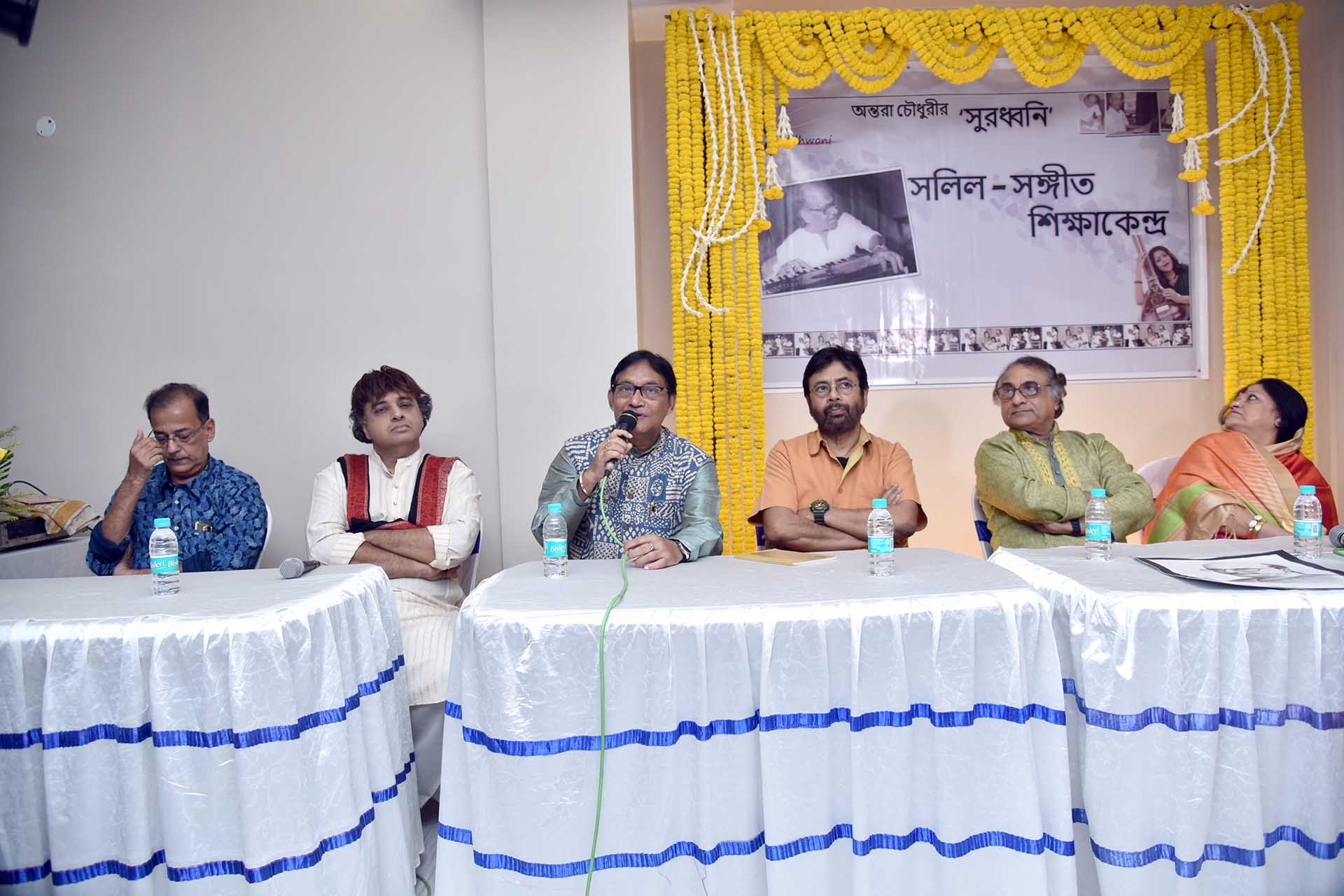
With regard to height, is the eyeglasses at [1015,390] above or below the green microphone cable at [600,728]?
above

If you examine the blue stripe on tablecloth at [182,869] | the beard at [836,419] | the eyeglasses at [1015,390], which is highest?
the eyeglasses at [1015,390]

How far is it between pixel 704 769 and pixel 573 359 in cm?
210

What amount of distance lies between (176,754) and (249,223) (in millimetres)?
2684

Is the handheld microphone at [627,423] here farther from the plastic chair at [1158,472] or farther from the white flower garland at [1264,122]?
the white flower garland at [1264,122]

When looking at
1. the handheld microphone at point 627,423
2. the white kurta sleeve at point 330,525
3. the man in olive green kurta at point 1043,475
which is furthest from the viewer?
the man in olive green kurta at point 1043,475

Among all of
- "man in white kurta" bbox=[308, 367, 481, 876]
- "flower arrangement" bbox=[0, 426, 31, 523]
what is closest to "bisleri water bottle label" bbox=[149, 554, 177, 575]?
"man in white kurta" bbox=[308, 367, 481, 876]

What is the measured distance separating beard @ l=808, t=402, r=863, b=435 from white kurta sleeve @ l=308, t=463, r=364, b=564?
1.60 meters

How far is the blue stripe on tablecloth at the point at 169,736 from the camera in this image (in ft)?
5.60

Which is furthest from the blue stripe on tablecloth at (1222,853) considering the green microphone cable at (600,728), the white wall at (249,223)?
the white wall at (249,223)

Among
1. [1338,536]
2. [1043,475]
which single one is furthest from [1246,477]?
[1338,536]

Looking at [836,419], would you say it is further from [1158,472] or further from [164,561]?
[164,561]

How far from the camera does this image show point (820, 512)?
286 cm

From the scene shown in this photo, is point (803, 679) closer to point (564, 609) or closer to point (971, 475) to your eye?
point (564, 609)

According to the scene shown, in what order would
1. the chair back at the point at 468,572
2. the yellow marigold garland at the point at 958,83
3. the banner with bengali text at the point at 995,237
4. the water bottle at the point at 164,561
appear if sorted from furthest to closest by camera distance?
the banner with bengali text at the point at 995,237 < the yellow marigold garland at the point at 958,83 < the chair back at the point at 468,572 < the water bottle at the point at 164,561
